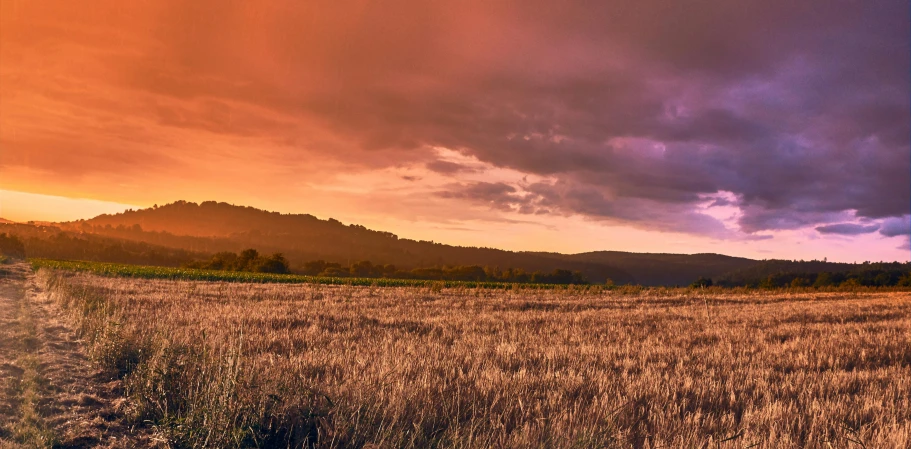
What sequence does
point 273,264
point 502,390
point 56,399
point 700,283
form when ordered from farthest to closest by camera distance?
point 273,264 → point 700,283 → point 56,399 → point 502,390

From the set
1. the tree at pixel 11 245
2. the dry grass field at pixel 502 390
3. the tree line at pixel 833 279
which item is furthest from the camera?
the tree at pixel 11 245

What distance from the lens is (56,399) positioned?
6.74 m

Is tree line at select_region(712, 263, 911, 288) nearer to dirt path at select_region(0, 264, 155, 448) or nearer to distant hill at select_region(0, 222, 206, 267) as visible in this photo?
dirt path at select_region(0, 264, 155, 448)

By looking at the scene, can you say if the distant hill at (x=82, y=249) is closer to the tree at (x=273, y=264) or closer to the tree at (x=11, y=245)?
the tree at (x=11, y=245)

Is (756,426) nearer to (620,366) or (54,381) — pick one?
(620,366)

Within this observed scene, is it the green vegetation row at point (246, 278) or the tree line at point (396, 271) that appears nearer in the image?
the green vegetation row at point (246, 278)

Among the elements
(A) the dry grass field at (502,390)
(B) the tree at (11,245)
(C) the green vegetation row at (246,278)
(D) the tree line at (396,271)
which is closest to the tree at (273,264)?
(D) the tree line at (396,271)

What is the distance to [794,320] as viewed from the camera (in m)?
19.8

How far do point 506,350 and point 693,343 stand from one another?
542 centimetres

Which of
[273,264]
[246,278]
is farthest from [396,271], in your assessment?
[246,278]

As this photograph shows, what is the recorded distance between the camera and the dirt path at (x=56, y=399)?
541 centimetres

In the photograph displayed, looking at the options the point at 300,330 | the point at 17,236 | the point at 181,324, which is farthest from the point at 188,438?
the point at 17,236

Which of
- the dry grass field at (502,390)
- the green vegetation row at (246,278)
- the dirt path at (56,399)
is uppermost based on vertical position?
the dry grass field at (502,390)

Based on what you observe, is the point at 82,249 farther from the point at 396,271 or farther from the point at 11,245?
the point at 396,271
